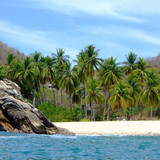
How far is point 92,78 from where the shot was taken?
52.0 metres

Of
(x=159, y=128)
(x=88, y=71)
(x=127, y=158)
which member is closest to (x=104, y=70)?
(x=88, y=71)

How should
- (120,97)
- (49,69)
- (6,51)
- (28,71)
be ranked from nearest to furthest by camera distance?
(120,97) < (28,71) < (49,69) < (6,51)

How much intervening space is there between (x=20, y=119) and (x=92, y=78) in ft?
89.9

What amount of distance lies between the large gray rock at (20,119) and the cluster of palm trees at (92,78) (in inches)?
794

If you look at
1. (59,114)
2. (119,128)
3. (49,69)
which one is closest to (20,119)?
(119,128)

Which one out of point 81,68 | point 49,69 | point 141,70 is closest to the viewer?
point 81,68

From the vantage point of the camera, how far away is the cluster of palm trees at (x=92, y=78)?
47062 mm

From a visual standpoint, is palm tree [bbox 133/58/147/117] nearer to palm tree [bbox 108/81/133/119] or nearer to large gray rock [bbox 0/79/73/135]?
palm tree [bbox 108/81/133/119]

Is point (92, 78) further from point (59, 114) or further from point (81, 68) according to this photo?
point (59, 114)

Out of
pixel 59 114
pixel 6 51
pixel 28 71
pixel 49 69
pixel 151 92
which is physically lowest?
pixel 59 114

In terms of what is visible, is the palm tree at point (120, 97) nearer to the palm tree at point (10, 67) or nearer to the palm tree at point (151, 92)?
the palm tree at point (151, 92)

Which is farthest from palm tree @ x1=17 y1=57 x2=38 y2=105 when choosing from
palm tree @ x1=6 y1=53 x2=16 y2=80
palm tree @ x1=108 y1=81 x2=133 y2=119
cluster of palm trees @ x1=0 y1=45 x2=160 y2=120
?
palm tree @ x1=108 y1=81 x2=133 y2=119

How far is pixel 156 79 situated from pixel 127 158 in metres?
37.1

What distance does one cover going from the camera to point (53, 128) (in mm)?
27641
